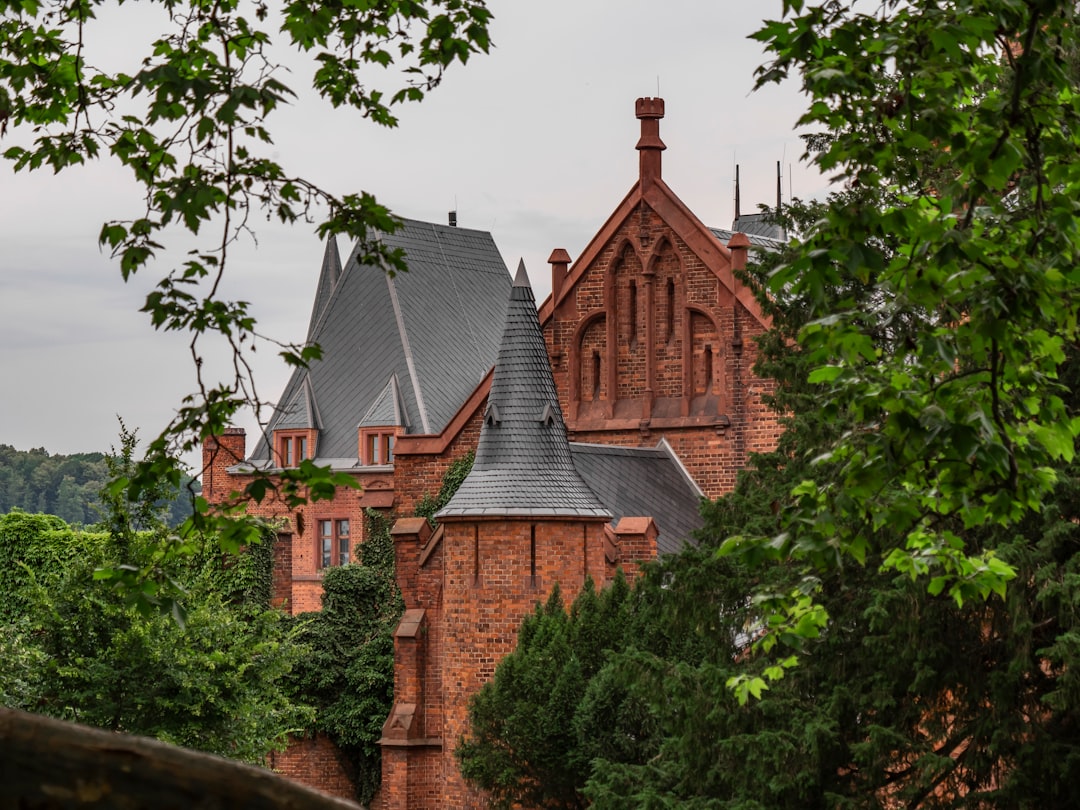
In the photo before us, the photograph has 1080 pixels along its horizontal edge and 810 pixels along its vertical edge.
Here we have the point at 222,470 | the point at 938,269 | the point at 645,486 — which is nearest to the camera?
the point at 938,269

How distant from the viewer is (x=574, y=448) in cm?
3131

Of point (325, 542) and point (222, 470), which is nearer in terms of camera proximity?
point (222, 470)

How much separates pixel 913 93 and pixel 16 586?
3482 centimetres

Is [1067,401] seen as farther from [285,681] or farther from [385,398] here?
[385,398]

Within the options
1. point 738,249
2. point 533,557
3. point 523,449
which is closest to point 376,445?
point 738,249

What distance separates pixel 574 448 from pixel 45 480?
86.9 meters

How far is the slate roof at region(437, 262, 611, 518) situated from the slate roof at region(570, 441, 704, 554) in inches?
71.6

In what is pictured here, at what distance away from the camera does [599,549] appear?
90.8ft

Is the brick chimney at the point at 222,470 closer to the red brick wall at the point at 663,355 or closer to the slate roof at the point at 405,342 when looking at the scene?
the slate roof at the point at 405,342

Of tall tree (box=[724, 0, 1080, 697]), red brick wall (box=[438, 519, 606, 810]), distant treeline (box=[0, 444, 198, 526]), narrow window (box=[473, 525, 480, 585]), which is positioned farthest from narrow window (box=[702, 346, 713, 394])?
distant treeline (box=[0, 444, 198, 526])

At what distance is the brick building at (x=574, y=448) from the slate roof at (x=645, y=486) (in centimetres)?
4

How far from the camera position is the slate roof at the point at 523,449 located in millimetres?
27578

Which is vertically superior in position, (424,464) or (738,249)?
(738,249)

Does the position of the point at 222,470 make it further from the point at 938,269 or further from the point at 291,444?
the point at 938,269
